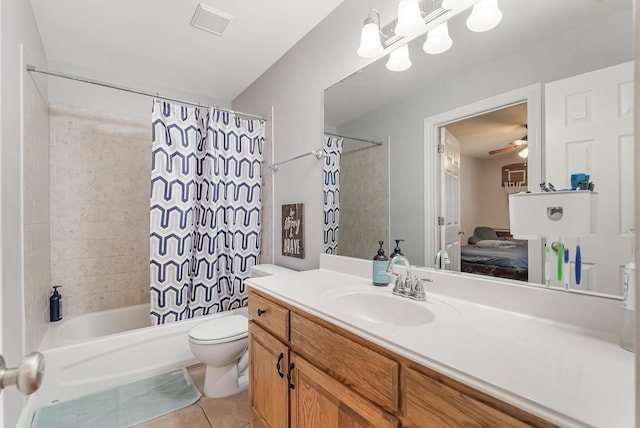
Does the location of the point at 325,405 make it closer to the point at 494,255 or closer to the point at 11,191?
the point at 494,255

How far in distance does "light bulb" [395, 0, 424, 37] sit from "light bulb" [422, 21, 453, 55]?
65mm

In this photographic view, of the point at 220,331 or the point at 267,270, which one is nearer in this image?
the point at 220,331

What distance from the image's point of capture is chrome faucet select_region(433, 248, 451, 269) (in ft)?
4.03

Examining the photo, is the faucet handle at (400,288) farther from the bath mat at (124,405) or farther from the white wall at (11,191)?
the white wall at (11,191)

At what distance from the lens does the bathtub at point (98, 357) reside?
1.75 metres

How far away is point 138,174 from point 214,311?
1.50 meters

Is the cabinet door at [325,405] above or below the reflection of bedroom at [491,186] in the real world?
below

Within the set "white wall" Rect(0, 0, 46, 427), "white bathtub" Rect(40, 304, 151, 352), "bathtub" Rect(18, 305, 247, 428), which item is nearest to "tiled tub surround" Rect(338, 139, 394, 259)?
"bathtub" Rect(18, 305, 247, 428)

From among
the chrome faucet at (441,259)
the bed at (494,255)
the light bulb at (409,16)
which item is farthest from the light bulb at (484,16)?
the chrome faucet at (441,259)

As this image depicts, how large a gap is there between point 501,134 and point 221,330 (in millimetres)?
1842

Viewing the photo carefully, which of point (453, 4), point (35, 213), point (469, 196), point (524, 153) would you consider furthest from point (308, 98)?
point (35, 213)

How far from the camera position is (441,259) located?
4.09ft

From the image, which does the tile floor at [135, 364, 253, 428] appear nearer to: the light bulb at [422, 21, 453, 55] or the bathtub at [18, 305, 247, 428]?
the bathtub at [18, 305, 247, 428]

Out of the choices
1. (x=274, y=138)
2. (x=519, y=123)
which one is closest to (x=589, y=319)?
(x=519, y=123)
